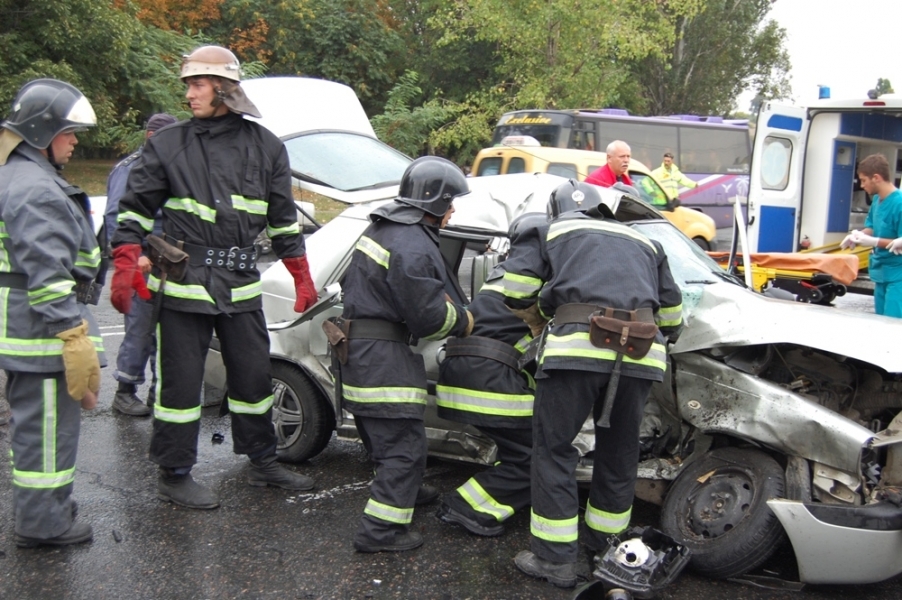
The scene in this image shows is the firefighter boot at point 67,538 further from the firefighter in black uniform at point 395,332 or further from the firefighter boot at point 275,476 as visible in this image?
the firefighter in black uniform at point 395,332

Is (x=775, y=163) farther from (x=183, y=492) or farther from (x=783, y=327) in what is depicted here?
(x=183, y=492)

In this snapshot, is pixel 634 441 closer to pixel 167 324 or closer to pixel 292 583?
pixel 292 583

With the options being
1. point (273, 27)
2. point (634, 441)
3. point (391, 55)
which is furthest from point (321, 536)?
point (391, 55)

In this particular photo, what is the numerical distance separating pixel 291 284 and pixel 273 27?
23.7 meters

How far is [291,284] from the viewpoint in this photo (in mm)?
5004

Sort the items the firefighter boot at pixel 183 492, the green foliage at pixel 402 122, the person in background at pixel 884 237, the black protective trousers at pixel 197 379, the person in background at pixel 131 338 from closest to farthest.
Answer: the black protective trousers at pixel 197 379, the firefighter boot at pixel 183 492, the person in background at pixel 131 338, the person in background at pixel 884 237, the green foliage at pixel 402 122

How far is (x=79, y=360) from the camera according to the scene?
11.5 ft

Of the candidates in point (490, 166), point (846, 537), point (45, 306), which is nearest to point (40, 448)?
point (45, 306)

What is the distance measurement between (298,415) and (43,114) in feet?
6.55

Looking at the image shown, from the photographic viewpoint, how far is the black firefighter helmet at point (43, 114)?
3658 mm

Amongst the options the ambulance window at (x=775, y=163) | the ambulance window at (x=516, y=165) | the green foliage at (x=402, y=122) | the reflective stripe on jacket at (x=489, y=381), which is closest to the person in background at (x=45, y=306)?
the reflective stripe on jacket at (x=489, y=381)

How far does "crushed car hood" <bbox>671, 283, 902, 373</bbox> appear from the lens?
340cm

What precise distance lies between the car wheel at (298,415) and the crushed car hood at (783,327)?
6.49ft

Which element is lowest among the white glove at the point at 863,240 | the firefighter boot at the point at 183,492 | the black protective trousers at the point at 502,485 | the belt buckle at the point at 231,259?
the firefighter boot at the point at 183,492
